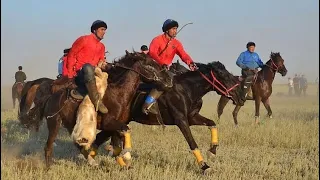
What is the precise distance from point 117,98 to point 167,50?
6.74 feet

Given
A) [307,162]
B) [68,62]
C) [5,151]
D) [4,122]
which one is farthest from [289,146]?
[4,122]

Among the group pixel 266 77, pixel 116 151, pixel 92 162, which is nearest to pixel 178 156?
pixel 116 151

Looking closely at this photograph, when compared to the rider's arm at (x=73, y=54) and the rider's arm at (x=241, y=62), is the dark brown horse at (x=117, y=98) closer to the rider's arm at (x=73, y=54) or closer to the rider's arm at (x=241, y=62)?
the rider's arm at (x=73, y=54)

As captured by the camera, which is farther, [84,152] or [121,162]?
[84,152]

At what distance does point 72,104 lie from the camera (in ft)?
25.1

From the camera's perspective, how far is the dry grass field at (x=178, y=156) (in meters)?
7.34

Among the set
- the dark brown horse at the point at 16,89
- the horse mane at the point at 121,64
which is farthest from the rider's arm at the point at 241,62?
the dark brown horse at the point at 16,89

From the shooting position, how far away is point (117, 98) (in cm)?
773

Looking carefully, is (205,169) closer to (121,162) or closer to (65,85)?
(121,162)

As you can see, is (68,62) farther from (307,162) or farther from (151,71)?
(307,162)

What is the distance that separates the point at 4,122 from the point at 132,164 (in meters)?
10.2

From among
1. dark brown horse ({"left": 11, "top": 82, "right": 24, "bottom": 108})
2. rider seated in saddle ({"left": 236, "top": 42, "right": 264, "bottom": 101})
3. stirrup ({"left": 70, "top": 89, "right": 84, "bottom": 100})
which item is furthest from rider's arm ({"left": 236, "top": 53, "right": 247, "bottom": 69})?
dark brown horse ({"left": 11, "top": 82, "right": 24, "bottom": 108})

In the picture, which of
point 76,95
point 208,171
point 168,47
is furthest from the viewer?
point 168,47

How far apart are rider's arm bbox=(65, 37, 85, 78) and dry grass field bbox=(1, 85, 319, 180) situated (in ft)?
4.03
